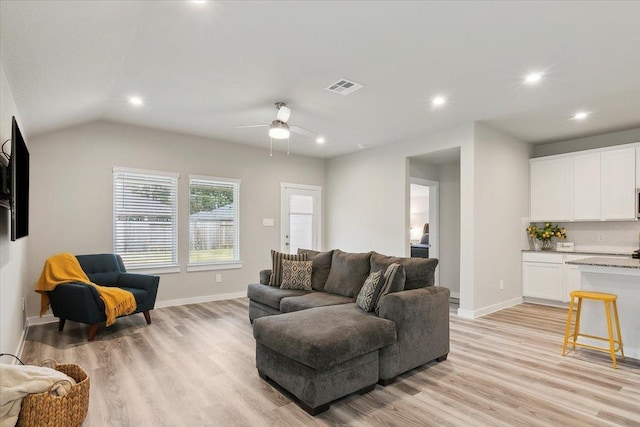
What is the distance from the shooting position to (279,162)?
668cm

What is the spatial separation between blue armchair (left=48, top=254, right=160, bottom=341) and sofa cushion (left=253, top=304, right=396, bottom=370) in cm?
217

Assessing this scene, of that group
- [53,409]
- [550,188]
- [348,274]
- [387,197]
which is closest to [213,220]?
[348,274]

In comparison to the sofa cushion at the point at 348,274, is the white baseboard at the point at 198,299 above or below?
below

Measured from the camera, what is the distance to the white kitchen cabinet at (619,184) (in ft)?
16.3

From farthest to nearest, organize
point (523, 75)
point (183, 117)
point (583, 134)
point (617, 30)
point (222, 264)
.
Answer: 1. point (222, 264)
2. point (583, 134)
3. point (183, 117)
4. point (523, 75)
5. point (617, 30)

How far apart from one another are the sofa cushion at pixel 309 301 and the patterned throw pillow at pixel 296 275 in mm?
364

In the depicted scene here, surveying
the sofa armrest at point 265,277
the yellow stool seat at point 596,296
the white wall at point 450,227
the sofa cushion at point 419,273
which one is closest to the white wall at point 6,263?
the sofa armrest at point 265,277

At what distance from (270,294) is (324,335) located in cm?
181

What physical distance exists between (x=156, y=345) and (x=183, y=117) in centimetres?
290

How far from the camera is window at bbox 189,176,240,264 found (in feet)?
18.6

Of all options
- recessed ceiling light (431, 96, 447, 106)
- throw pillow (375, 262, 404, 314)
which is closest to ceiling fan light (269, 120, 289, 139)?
recessed ceiling light (431, 96, 447, 106)

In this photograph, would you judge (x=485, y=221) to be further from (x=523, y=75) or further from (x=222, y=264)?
(x=222, y=264)

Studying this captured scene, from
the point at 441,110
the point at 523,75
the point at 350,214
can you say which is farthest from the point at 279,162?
the point at 523,75

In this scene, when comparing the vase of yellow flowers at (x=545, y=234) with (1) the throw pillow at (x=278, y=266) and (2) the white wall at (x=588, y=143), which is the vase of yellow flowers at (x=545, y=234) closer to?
(2) the white wall at (x=588, y=143)
